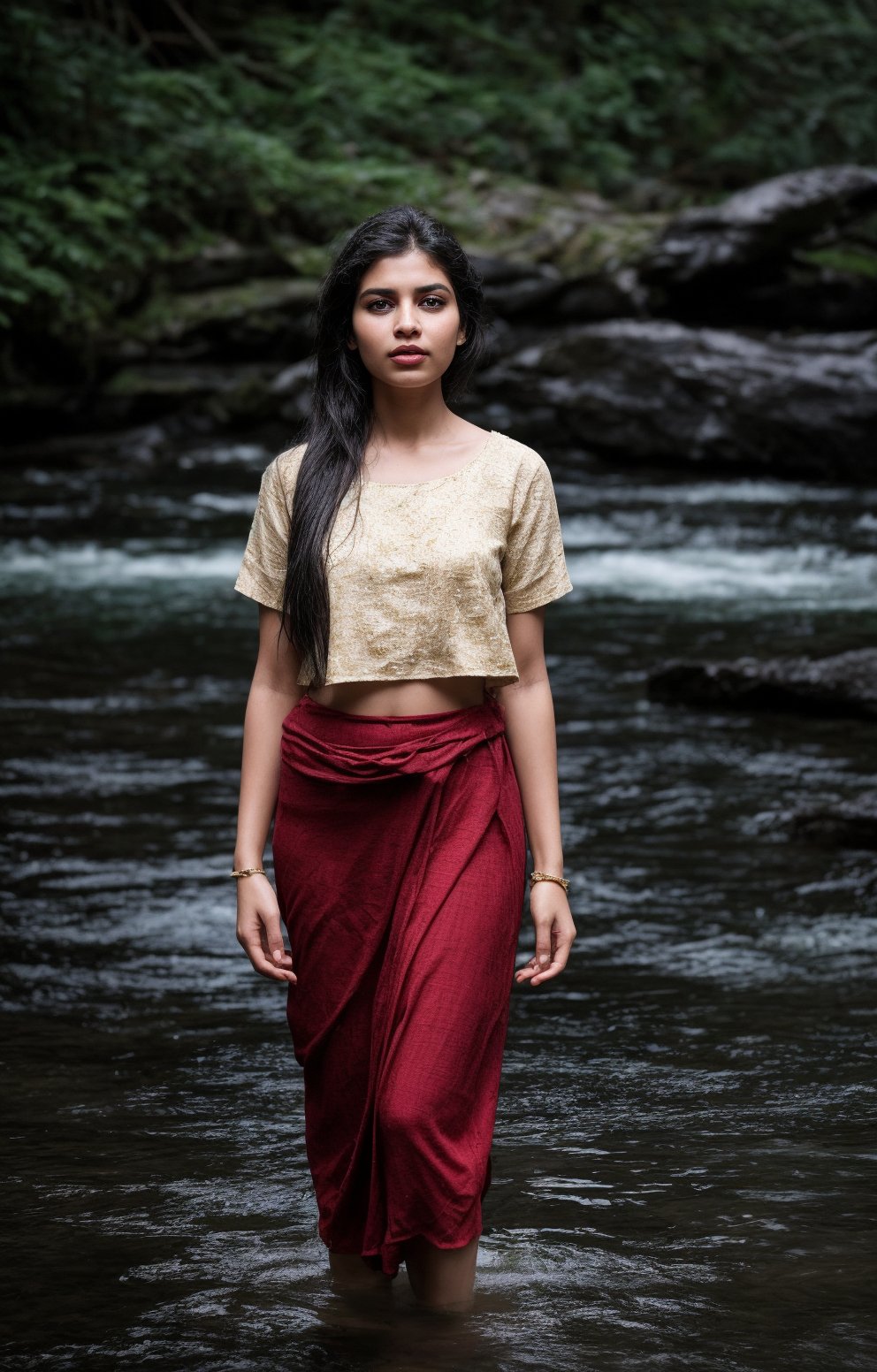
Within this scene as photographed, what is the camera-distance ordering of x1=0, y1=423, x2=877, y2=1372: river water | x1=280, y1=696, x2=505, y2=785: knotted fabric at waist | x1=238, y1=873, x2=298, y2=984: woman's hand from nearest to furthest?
x1=280, y1=696, x2=505, y2=785: knotted fabric at waist < x1=238, y1=873, x2=298, y2=984: woman's hand < x1=0, y1=423, x2=877, y2=1372: river water

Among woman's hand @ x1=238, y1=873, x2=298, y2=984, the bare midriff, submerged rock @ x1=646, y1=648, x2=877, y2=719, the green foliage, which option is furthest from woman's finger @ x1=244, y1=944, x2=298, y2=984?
the green foliage

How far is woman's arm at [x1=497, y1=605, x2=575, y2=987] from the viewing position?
3.15 meters

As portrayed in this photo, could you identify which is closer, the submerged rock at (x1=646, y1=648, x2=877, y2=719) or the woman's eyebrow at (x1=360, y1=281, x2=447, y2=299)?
the woman's eyebrow at (x1=360, y1=281, x2=447, y2=299)

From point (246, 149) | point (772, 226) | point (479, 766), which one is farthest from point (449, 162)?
point (479, 766)

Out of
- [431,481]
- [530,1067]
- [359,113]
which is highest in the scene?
[359,113]

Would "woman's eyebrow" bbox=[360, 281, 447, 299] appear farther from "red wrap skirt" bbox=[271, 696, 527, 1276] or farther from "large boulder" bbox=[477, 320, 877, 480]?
"large boulder" bbox=[477, 320, 877, 480]

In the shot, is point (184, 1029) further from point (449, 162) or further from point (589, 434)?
point (449, 162)

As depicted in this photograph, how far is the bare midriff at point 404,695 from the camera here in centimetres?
308

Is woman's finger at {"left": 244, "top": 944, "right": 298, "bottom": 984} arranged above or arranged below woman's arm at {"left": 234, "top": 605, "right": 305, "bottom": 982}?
below

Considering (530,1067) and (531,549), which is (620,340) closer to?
(530,1067)

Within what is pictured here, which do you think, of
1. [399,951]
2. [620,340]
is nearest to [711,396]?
[620,340]

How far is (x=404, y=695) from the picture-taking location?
10.1 ft

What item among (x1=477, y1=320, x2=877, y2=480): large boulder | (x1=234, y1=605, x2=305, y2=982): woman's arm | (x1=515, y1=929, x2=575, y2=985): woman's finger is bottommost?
(x1=515, y1=929, x2=575, y2=985): woman's finger

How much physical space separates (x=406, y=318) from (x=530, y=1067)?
229cm
